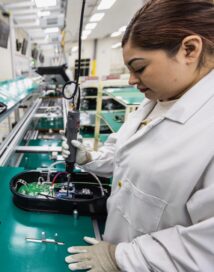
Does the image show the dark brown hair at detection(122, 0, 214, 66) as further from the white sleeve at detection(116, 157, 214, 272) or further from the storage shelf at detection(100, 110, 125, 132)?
Result: the storage shelf at detection(100, 110, 125, 132)

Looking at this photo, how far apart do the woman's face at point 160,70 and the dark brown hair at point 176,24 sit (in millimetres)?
22

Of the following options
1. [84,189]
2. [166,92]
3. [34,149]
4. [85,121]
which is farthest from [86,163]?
[85,121]

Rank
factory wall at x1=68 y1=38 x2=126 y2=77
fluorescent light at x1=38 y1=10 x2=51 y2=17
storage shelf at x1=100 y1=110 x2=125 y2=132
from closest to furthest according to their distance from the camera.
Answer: fluorescent light at x1=38 y1=10 x2=51 y2=17 → storage shelf at x1=100 y1=110 x2=125 y2=132 → factory wall at x1=68 y1=38 x2=126 y2=77

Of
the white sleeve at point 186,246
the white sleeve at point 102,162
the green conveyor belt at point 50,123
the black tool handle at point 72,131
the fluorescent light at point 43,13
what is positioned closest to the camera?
the white sleeve at point 186,246

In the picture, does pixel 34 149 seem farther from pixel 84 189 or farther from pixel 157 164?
pixel 157 164

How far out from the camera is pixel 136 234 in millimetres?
714

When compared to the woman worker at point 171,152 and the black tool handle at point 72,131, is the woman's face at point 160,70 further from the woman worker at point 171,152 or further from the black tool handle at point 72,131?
the black tool handle at point 72,131

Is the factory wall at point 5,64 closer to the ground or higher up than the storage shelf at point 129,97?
higher up

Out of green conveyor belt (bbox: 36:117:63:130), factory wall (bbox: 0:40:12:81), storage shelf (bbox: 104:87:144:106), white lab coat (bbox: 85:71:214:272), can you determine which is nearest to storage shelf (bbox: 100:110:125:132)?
storage shelf (bbox: 104:87:144:106)

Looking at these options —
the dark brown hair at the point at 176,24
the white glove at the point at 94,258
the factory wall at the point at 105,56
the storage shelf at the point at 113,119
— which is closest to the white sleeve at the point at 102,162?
the white glove at the point at 94,258

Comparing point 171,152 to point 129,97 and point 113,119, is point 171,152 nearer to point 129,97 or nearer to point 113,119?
point 129,97

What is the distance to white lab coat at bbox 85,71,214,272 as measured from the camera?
0.52 metres

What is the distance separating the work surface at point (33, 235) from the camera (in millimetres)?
662

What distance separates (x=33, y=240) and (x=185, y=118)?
0.71 metres
